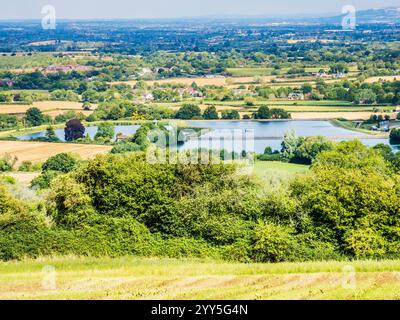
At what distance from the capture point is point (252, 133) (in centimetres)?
3297

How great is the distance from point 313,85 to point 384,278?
4516cm

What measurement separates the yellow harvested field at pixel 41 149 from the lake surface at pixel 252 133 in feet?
7.63

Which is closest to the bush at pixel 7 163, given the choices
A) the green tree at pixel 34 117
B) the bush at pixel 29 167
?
the bush at pixel 29 167

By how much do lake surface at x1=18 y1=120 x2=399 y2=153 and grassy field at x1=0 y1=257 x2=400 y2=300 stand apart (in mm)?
15096

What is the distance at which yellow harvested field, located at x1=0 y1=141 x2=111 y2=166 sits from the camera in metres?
28.5

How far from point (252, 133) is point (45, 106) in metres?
18.2

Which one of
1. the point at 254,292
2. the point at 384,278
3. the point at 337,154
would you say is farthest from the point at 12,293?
the point at 337,154

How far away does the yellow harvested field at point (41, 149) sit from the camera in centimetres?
2855

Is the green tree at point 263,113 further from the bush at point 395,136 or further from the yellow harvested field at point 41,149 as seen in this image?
the yellow harvested field at point 41,149

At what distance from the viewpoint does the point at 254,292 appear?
907 centimetres

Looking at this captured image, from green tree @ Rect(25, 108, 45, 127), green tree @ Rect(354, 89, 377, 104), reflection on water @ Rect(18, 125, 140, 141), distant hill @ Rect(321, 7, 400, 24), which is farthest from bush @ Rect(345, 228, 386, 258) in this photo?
distant hill @ Rect(321, 7, 400, 24)

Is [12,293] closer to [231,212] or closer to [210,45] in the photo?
[231,212]

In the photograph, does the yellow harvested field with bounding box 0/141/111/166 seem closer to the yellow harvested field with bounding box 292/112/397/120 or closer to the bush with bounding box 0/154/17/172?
the bush with bounding box 0/154/17/172

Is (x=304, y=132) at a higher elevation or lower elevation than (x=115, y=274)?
lower
